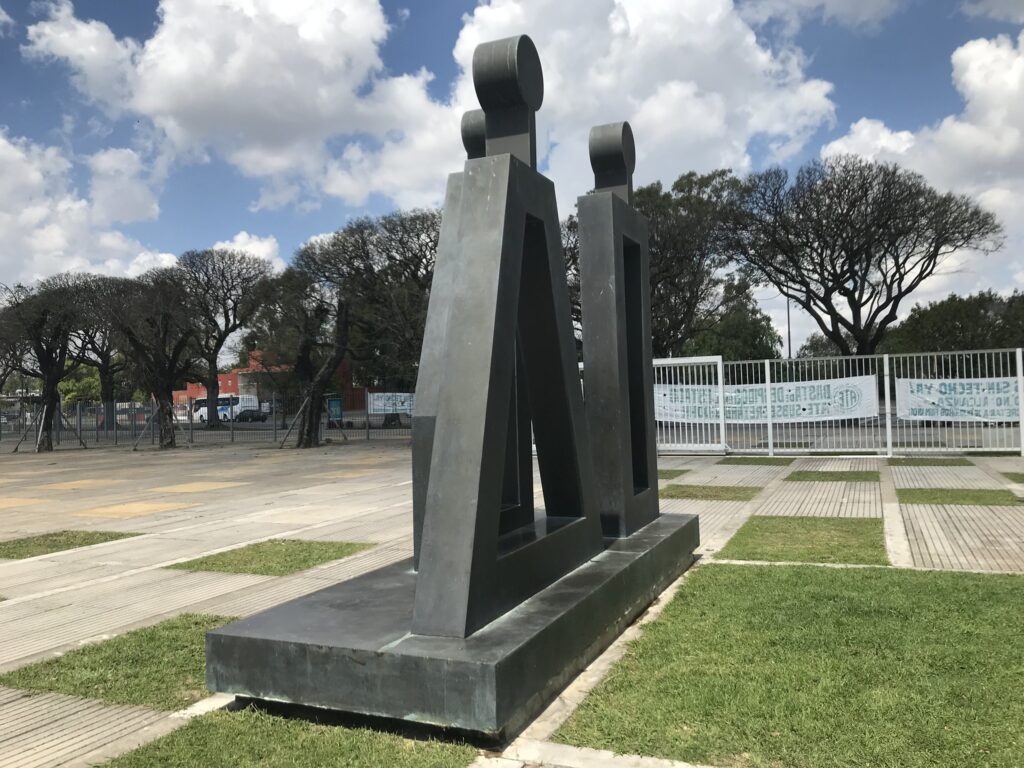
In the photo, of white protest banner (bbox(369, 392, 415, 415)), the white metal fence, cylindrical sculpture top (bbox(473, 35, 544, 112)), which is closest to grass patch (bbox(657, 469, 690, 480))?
the white metal fence

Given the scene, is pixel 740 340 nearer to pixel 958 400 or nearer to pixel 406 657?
pixel 958 400

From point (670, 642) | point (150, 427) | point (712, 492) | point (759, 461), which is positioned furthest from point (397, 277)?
point (670, 642)

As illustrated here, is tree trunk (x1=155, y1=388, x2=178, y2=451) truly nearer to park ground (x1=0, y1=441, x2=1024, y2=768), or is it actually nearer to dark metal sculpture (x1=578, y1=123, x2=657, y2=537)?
park ground (x1=0, y1=441, x2=1024, y2=768)

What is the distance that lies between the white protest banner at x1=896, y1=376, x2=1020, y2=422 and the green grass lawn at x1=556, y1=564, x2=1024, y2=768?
12.8 m

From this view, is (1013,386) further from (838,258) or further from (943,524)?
(838,258)

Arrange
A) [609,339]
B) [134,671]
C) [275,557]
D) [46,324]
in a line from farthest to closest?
[46,324] < [275,557] < [609,339] < [134,671]

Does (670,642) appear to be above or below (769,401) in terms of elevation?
below

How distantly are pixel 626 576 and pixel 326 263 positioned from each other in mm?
26655

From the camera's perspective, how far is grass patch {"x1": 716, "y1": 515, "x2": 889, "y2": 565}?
24.0 ft

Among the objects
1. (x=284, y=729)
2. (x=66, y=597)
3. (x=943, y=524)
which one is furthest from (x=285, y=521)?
(x=943, y=524)

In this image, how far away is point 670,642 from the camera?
4.74 meters

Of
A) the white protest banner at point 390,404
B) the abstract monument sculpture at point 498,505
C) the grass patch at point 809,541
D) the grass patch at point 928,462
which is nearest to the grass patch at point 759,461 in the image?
the grass patch at point 928,462

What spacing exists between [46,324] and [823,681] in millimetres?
32662

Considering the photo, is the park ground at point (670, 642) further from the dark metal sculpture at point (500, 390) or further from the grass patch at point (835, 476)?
the grass patch at point (835, 476)
